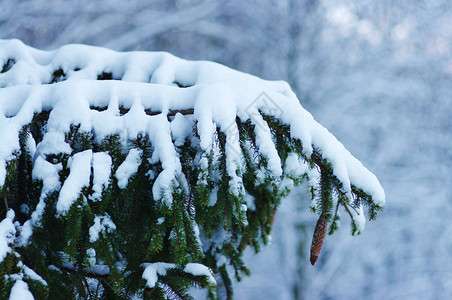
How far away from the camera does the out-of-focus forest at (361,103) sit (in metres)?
6.80

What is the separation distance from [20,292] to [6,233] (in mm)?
219

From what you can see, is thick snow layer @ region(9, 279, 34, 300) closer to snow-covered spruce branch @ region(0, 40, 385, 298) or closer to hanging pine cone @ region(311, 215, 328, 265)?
snow-covered spruce branch @ region(0, 40, 385, 298)

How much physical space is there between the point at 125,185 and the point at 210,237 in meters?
1.14

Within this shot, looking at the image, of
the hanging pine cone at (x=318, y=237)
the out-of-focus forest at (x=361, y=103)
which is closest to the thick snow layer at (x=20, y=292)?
the hanging pine cone at (x=318, y=237)

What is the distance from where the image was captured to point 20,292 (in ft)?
4.24

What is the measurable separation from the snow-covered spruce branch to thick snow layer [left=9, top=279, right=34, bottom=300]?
0.02 meters

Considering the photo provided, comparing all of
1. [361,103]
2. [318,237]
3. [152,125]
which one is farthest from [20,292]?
[361,103]

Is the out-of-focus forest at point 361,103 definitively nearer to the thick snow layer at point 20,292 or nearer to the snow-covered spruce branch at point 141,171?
the snow-covered spruce branch at point 141,171

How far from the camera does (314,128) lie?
159cm

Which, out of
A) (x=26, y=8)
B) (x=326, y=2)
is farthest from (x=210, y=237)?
(x=326, y=2)

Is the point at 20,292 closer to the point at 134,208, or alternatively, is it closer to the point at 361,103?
the point at 134,208

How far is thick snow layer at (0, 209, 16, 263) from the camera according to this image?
1.32 m

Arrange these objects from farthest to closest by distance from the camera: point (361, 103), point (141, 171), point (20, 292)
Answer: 1. point (361, 103)
2. point (141, 171)
3. point (20, 292)

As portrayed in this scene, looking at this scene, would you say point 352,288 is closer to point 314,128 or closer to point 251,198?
point 251,198
